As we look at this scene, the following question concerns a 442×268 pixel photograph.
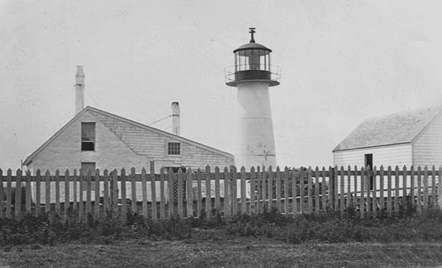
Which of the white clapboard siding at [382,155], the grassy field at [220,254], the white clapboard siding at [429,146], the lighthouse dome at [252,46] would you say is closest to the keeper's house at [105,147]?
the lighthouse dome at [252,46]

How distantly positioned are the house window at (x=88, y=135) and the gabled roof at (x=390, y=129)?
15.0 m

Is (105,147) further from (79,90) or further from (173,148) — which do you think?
(79,90)

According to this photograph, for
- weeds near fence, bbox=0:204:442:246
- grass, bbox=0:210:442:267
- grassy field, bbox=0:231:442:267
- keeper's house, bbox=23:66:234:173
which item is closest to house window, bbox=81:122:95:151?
keeper's house, bbox=23:66:234:173

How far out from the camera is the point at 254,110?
35.9 m

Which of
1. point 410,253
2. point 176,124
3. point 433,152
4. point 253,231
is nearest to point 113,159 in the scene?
point 176,124

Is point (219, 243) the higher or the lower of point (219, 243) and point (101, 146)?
the lower

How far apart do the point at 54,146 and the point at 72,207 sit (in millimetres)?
19205

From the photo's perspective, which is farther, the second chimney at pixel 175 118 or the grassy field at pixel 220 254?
the second chimney at pixel 175 118

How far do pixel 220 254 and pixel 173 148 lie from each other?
24587mm

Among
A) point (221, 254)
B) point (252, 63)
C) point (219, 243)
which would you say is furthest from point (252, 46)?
point (221, 254)

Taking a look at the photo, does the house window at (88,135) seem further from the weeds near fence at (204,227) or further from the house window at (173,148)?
the weeds near fence at (204,227)

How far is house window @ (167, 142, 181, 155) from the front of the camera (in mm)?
35562

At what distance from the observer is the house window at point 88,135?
34031mm

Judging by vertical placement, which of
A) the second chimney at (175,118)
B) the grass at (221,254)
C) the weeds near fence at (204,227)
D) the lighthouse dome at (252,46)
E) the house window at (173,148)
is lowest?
the grass at (221,254)
